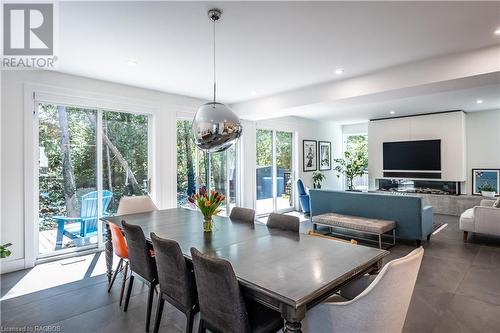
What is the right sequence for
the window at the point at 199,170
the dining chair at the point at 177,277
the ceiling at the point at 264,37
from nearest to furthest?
the dining chair at the point at 177,277, the ceiling at the point at 264,37, the window at the point at 199,170

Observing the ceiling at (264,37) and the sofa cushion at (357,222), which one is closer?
the ceiling at (264,37)

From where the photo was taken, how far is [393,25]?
2.73 m

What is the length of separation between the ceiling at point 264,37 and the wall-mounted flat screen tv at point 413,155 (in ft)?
14.4

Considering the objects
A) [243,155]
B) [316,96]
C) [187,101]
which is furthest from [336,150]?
[187,101]

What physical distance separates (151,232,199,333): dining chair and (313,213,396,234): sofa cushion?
127 inches

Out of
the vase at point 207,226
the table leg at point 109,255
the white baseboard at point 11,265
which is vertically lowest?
the white baseboard at point 11,265

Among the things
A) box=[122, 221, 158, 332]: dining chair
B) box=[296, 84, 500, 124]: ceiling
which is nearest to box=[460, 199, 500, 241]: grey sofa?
box=[296, 84, 500, 124]: ceiling

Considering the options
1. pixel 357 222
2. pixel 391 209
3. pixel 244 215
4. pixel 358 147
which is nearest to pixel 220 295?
pixel 244 215

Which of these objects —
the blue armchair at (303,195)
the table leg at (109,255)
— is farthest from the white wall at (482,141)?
the table leg at (109,255)

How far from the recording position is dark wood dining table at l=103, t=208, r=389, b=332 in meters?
1.41

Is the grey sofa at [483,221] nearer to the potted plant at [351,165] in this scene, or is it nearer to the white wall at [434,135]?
the white wall at [434,135]

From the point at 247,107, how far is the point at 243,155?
1180mm

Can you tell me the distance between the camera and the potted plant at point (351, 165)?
28.5 feet

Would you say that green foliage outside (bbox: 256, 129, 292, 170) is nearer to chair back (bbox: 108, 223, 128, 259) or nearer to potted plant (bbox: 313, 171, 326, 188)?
potted plant (bbox: 313, 171, 326, 188)
